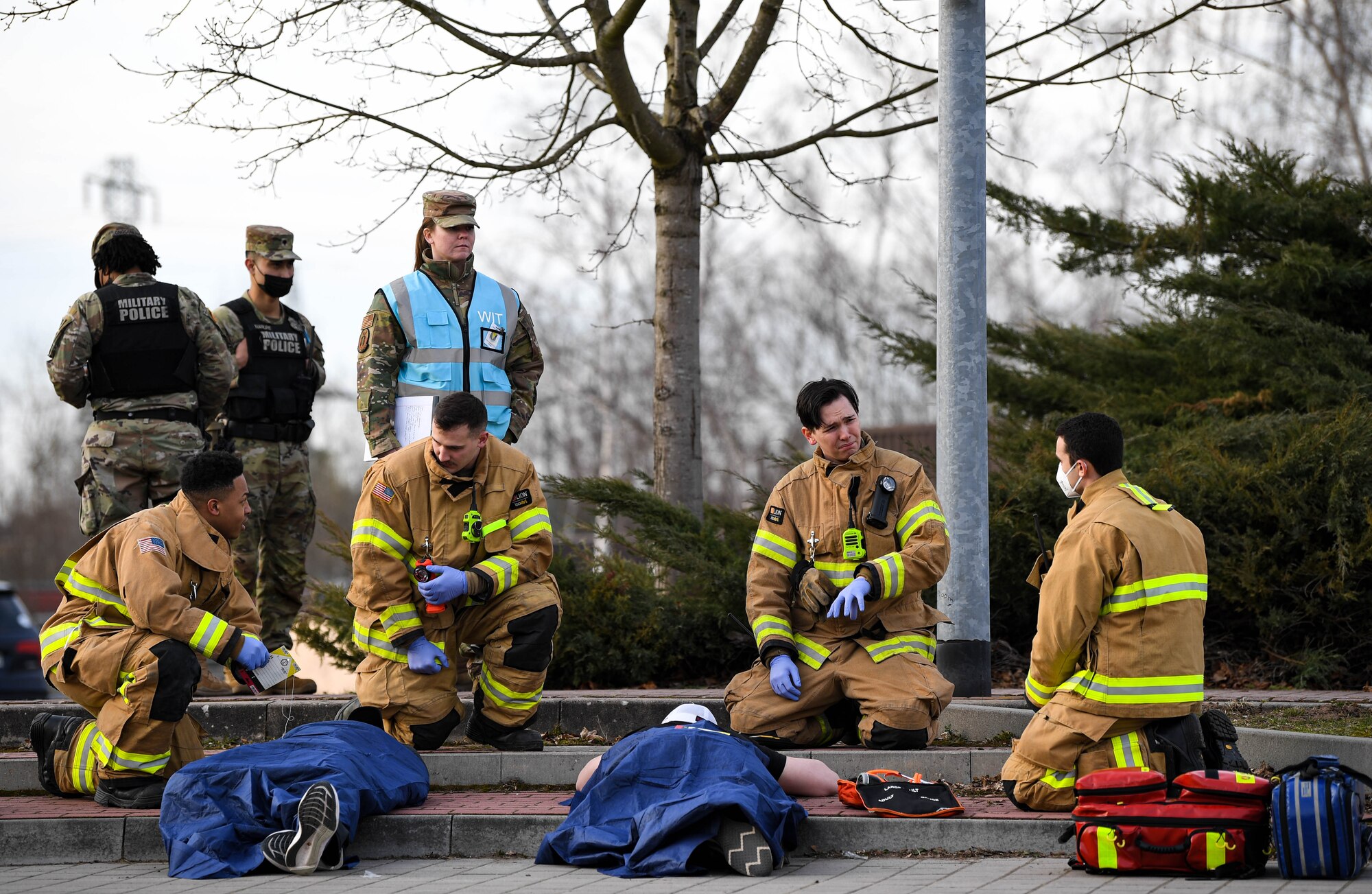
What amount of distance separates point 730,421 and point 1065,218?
85.0 feet

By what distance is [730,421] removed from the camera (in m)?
38.2

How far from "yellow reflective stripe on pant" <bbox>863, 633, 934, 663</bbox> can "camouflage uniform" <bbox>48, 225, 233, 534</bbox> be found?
3.79m

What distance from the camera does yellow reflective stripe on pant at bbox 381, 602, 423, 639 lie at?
639 cm

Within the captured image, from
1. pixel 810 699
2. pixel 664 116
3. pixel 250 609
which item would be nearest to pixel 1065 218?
pixel 664 116

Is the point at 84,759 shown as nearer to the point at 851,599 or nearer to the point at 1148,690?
the point at 851,599

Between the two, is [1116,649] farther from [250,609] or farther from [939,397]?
[250,609]

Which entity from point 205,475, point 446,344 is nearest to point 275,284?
point 446,344

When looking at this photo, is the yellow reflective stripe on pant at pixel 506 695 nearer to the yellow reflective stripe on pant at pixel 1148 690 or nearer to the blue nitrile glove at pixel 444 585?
the blue nitrile glove at pixel 444 585

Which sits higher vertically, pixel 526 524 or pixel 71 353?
pixel 71 353

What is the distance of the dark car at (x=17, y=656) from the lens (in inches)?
494

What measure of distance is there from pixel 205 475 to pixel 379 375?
113 cm

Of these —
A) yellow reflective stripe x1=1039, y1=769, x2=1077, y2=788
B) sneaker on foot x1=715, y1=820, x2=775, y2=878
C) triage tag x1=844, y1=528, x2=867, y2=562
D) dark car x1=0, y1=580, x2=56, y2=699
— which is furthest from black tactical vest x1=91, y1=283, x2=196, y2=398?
dark car x1=0, y1=580, x2=56, y2=699

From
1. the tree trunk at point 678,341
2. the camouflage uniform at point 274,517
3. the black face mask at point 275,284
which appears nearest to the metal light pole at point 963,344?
the tree trunk at point 678,341

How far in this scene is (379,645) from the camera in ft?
21.3
